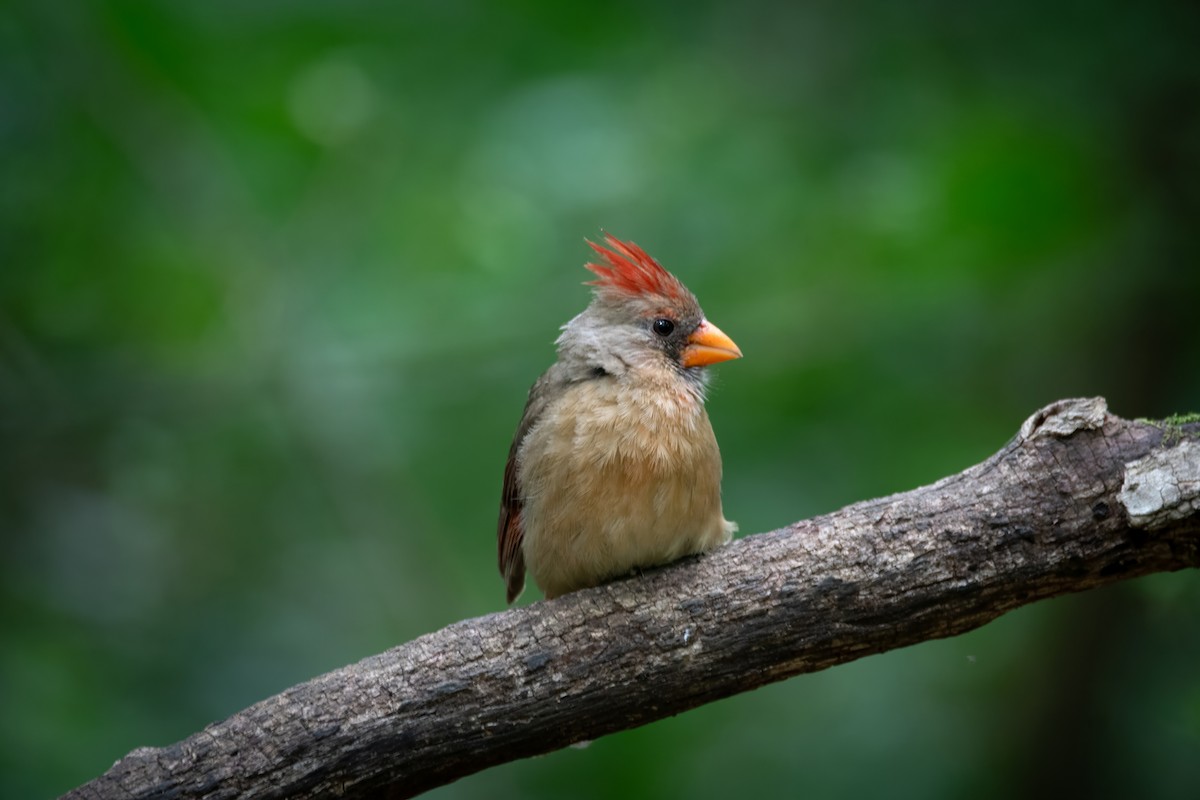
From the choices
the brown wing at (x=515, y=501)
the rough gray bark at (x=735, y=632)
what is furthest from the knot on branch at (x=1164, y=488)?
the brown wing at (x=515, y=501)

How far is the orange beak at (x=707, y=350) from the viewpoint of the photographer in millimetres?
4117

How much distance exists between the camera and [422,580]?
564 centimetres

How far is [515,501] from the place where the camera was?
4047 mm

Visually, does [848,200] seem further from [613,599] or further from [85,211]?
[85,211]

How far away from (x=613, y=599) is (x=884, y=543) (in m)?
0.83

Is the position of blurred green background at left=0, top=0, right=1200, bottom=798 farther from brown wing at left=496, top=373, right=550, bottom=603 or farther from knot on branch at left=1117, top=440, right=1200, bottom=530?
knot on branch at left=1117, top=440, right=1200, bottom=530

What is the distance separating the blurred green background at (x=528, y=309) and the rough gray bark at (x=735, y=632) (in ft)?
5.50

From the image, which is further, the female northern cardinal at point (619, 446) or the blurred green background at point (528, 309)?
the blurred green background at point (528, 309)

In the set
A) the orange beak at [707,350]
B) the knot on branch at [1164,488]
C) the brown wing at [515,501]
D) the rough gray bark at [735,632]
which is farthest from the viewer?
the orange beak at [707,350]

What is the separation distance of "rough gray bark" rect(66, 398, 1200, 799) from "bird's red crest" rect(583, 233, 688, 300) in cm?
111

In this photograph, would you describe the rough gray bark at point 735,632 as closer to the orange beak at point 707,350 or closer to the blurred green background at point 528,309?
the orange beak at point 707,350

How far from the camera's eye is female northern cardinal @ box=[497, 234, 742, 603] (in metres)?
3.57

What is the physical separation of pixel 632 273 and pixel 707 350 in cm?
39

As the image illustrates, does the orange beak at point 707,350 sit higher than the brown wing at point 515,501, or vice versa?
the orange beak at point 707,350
